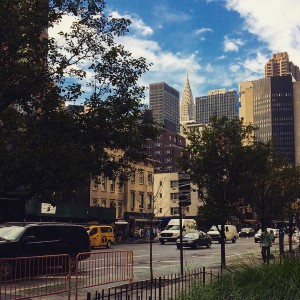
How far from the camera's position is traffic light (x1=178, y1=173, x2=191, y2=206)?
15137 millimetres

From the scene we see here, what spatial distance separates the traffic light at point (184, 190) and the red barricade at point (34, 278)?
4.49 meters

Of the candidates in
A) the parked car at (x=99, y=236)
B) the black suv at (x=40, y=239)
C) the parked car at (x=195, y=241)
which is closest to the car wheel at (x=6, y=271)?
the black suv at (x=40, y=239)

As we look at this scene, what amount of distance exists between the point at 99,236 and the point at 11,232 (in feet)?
78.9

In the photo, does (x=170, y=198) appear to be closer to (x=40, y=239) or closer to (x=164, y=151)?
(x=164, y=151)

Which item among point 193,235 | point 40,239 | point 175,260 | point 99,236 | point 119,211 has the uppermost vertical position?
point 119,211

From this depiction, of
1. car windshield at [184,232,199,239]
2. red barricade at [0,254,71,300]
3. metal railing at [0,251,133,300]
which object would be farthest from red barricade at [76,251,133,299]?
car windshield at [184,232,199,239]

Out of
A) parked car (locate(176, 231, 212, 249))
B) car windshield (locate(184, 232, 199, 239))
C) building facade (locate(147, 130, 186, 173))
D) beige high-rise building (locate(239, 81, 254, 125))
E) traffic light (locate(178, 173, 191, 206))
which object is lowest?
parked car (locate(176, 231, 212, 249))

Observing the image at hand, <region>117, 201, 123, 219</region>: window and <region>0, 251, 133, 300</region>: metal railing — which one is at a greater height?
<region>117, 201, 123, 219</region>: window

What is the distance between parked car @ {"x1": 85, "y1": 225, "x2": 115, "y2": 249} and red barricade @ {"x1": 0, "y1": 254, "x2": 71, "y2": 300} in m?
27.0

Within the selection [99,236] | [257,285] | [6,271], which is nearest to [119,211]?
[99,236]

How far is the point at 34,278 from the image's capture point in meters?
10.8

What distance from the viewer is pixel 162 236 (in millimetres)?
48312

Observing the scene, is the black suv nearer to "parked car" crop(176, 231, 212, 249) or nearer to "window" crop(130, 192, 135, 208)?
"parked car" crop(176, 231, 212, 249)

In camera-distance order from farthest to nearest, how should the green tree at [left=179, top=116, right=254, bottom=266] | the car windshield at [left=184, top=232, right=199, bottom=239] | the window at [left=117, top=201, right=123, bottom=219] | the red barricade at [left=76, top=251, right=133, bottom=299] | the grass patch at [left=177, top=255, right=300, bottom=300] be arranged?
the window at [left=117, top=201, right=123, bottom=219], the car windshield at [left=184, top=232, right=199, bottom=239], the green tree at [left=179, top=116, right=254, bottom=266], the red barricade at [left=76, top=251, right=133, bottom=299], the grass patch at [left=177, top=255, right=300, bottom=300]
